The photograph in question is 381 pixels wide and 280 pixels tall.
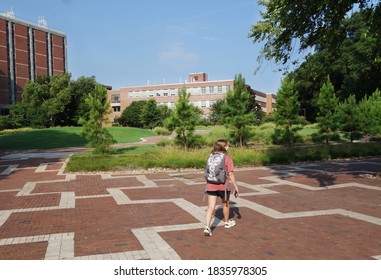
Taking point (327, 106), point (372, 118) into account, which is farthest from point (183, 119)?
point (372, 118)

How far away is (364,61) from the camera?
1730 inches

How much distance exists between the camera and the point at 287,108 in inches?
1014

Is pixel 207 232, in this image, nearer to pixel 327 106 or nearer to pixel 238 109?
pixel 238 109

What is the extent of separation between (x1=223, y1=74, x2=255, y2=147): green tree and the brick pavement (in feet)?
37.8

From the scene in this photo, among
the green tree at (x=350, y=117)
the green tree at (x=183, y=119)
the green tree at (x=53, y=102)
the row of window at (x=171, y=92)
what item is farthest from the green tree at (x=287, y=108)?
the row of window at (x=171, y=92)

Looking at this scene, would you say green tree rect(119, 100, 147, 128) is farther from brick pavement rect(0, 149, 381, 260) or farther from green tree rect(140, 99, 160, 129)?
brick pavement rect(0, 149, 381, 260)

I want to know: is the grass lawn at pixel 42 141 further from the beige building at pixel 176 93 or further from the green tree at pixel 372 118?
the beige building at pixel 176 93

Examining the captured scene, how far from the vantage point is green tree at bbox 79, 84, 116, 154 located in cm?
1908

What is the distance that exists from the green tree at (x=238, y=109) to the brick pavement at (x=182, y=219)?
11.5m

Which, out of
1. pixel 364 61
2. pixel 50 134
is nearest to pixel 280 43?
pixel 50 134

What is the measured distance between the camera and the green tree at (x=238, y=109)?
24578 millimetres

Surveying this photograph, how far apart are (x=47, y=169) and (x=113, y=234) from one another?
37.8 feet

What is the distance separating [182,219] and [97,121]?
13.1 metres
